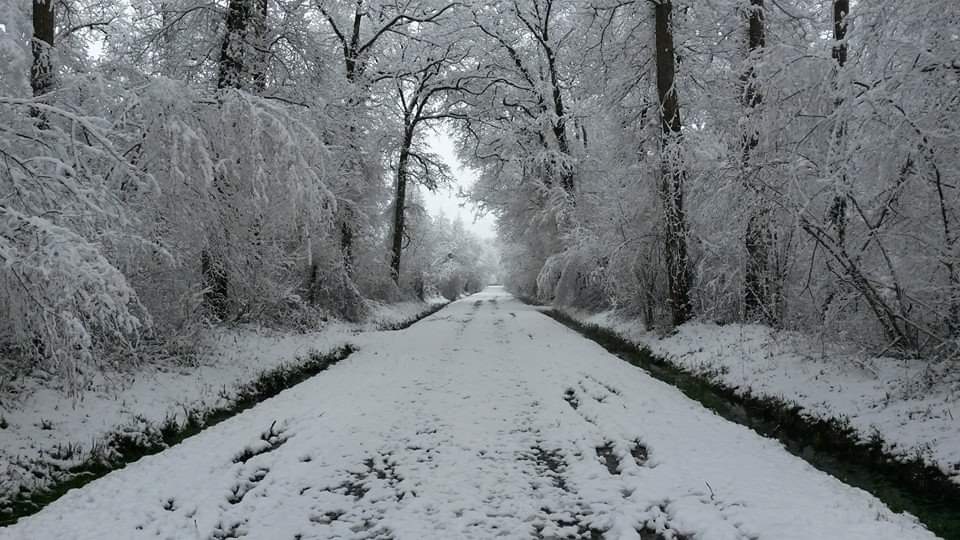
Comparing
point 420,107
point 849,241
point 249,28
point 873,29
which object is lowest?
point 849,241

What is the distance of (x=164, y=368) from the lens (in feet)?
26.8

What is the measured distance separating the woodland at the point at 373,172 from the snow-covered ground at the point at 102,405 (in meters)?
0.49

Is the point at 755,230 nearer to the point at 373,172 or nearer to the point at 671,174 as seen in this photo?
the point at 671,174

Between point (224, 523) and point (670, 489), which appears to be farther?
point (670, 489)

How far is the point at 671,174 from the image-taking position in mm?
12453

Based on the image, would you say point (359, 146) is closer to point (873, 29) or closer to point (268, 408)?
point (268, 408)

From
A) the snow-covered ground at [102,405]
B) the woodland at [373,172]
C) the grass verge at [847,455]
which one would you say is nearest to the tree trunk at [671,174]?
the woodland at [373,172]

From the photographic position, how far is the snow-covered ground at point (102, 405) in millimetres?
5133

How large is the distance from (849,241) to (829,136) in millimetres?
1388

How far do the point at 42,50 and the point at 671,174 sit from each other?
11.2m

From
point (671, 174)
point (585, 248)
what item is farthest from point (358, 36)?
point (671, 174)

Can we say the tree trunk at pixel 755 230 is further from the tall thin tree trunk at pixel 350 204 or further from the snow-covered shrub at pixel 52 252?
the tall thin tree trunk at pixel 350 204

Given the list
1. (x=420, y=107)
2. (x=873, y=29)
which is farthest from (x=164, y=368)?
(x=420, y=107)

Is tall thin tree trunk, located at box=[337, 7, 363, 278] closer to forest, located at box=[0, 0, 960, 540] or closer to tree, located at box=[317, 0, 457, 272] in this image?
tree, located at box=[317, 0, 457, 272]
